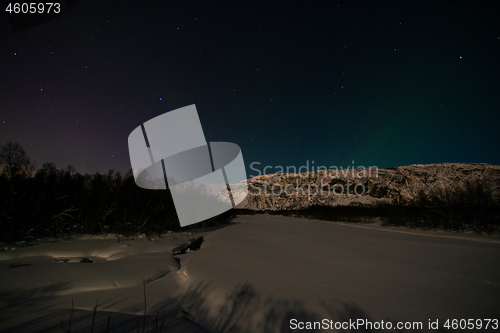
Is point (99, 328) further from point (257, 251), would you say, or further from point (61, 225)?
point (61, 225)

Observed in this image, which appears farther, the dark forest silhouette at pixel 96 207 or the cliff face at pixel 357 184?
the cliff face at pixel 357 184

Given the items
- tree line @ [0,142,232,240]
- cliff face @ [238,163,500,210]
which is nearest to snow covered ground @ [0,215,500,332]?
tree line @ [0,142,232,240]

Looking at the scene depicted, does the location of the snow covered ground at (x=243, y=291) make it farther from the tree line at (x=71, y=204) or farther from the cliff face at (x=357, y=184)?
the cliff face at (x=357, y=184)

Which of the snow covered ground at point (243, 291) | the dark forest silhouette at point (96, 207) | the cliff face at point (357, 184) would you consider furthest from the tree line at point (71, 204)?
the cliff face at point (357, 184)

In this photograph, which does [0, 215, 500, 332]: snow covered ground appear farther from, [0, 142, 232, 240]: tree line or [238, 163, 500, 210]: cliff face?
[238, 163, 500, 210]: cliff face

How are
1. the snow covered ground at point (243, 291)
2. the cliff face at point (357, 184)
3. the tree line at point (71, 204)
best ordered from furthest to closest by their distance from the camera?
the cliff face at point (357, 184) → the tree line at point (71, 204) → the snow covered ground at point (243, 291)

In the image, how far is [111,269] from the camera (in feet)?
8.92

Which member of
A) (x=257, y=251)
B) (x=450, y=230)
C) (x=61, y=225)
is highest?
(x=61, y=225)

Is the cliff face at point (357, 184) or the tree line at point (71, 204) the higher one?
the tree line at point (71, 204)

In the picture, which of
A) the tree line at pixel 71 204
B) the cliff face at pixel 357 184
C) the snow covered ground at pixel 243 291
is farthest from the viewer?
the cliff face at pixel 357 184

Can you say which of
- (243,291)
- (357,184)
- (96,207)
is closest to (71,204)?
(96,207)

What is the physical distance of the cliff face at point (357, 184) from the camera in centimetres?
3142

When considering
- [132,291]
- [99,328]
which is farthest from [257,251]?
[99,328]

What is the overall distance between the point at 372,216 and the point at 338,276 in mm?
14412
